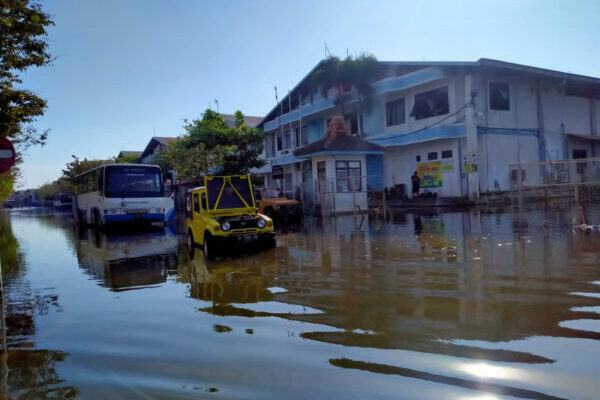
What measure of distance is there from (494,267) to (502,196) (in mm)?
18951

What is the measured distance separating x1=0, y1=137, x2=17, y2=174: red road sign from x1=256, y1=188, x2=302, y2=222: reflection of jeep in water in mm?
16558

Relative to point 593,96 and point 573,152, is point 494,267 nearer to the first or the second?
point 573,152

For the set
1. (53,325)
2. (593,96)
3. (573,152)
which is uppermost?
(593,96)

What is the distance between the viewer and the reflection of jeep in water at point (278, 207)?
22031mm

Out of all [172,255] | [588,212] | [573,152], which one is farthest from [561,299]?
[573,152]

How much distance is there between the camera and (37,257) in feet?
44.3

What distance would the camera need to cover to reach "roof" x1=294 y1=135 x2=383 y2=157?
993 inches

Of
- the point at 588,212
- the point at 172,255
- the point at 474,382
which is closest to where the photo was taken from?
the point at 474,382

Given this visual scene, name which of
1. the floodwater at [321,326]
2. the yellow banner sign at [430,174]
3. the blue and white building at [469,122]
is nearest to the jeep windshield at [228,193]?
the floodwater at [321,326]

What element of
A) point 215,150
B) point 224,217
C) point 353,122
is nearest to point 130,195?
point 215,150

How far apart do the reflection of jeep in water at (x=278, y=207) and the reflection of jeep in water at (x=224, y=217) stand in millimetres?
8516

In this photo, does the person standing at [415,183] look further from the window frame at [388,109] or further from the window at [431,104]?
the window frame at [388,109]

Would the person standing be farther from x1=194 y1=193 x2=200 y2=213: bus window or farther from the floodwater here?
x1=194 y1=193 x2=200 y2=213: bus window

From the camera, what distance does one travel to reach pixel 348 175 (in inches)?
1019
